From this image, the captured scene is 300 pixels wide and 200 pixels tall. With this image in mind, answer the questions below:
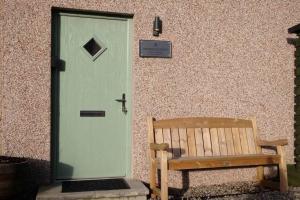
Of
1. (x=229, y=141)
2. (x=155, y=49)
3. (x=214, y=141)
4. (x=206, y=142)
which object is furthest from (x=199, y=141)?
(x=155, y=49)

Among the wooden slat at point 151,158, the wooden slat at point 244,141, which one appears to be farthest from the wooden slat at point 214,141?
the wooden slat at point 151,158

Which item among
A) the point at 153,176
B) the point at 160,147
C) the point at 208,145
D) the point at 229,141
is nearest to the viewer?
the point at 160,147

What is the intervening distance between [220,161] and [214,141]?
0.58 m

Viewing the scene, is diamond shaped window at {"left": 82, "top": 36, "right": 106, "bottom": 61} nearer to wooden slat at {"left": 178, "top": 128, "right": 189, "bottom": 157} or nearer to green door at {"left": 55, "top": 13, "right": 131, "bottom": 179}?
green door at {"left": 55, "top": 13, "right": 131, "bottom": 179}

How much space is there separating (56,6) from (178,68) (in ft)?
5.85

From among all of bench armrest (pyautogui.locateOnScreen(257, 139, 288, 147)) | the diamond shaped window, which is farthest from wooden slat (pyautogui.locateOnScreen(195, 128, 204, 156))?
the diamond shaped window

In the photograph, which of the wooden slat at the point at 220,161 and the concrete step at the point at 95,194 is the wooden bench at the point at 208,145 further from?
the concrete step at the point at 95,194

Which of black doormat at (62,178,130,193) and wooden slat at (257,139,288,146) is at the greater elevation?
wooden slat at (257,139,288,146)

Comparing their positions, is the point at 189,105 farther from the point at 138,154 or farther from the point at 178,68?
the point at 138,154

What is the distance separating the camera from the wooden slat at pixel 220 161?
15.1 feet

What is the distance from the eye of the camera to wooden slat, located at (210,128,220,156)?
530 cm

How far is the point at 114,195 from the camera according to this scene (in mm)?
4305

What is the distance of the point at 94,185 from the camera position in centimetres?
475

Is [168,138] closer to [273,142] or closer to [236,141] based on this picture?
[236,141]
